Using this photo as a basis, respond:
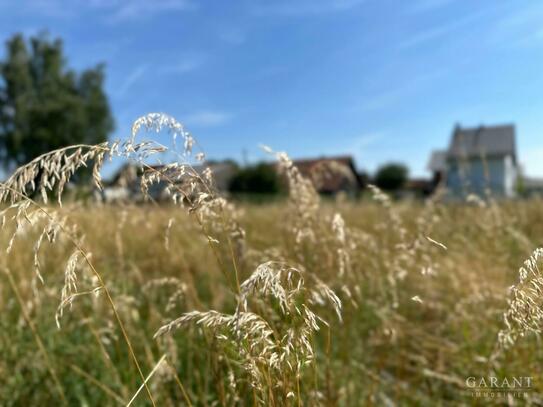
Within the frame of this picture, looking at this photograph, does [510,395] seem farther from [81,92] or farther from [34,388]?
[81,92]

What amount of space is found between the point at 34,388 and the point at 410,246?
186cm

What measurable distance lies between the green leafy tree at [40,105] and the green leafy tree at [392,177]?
1232 inches

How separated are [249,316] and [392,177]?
2231 inches

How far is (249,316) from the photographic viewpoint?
1027mm

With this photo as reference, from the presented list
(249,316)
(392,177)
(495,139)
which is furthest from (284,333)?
(392,177)

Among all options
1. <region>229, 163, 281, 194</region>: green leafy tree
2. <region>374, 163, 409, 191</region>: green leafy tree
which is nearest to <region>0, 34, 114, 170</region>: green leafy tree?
<region>229, 163, 281, 194</region>: green leafy tree

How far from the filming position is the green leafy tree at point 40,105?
114ft

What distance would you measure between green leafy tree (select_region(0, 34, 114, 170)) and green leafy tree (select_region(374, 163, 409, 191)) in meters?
31.3

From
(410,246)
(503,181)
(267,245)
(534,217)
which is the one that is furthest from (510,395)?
(503,181)

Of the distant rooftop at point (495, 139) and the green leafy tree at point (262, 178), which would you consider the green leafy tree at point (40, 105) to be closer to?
the green leafy tree at point (262, 178)

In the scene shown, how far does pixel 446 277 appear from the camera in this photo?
386 centimetres

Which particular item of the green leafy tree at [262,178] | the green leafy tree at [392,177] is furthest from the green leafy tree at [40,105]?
the green leafy tree at [392,177]

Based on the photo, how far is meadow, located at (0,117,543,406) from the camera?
108 centimetres

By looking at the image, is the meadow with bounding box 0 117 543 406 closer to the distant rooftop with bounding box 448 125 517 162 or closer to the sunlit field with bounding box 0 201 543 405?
the sunlit field with bounding box 0 201 543 405
